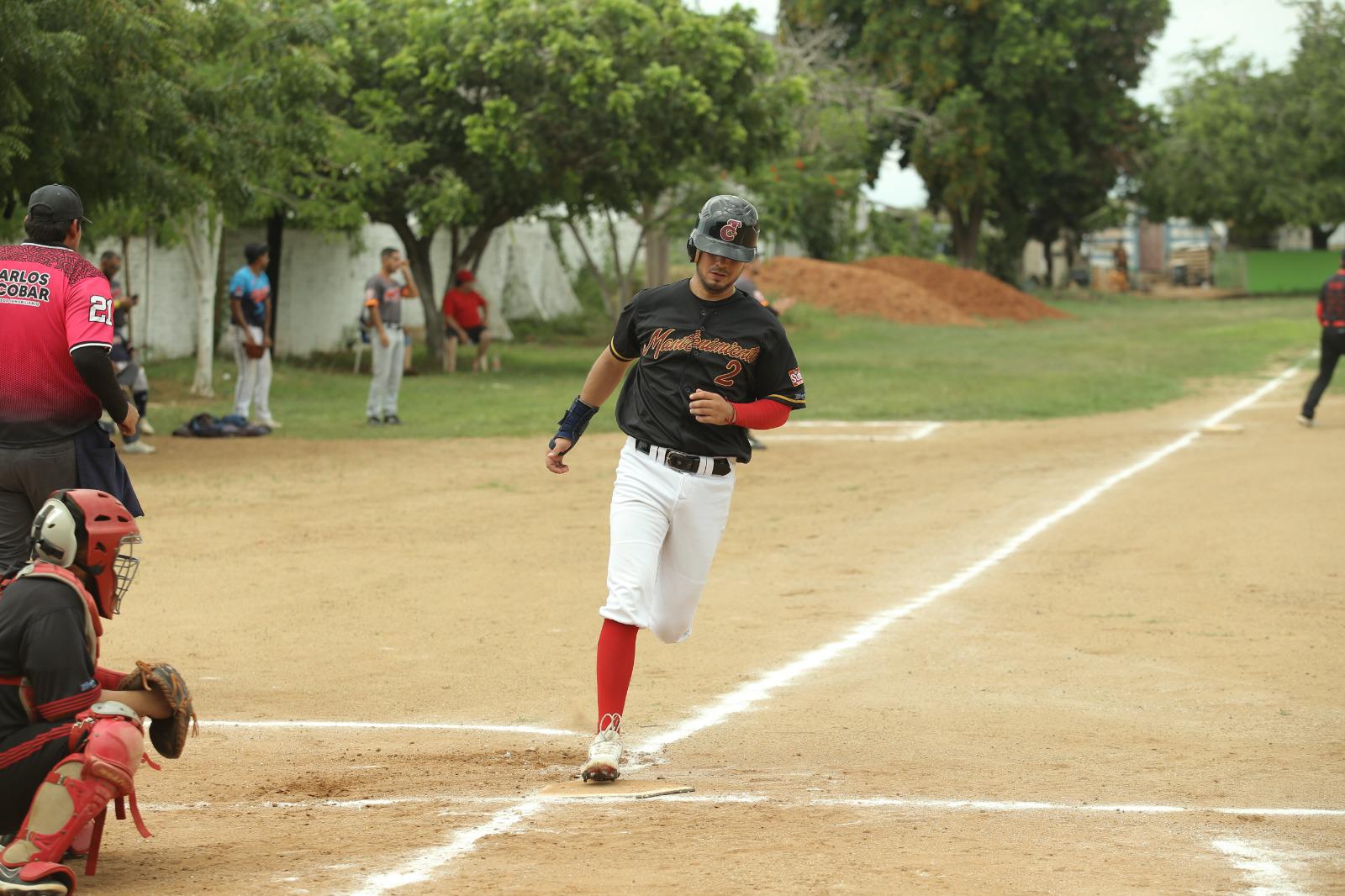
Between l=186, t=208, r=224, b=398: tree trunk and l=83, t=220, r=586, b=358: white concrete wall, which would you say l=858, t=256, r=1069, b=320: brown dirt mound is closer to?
l=83, t=220, r=586, b=358: white concrete wall

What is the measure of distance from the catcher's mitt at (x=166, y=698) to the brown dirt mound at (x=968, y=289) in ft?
147

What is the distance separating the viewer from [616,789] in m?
5.67

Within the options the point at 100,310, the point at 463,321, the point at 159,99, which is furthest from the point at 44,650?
the point at 463,321

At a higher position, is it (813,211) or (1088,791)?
(813,211)

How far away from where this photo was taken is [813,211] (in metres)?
53.3

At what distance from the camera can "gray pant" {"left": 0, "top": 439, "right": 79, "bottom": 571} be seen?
6.38 meters

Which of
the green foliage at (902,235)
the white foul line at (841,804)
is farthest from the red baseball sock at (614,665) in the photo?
the green foliage at (902,235)

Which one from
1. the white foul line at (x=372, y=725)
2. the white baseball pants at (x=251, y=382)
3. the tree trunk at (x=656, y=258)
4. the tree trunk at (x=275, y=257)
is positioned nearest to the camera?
the white foul line at (x=372, y=725)

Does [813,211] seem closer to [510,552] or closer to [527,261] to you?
[527,261]

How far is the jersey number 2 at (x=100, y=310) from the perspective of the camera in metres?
6.31

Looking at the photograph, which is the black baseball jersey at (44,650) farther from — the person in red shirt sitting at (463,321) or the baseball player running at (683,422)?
the person in red shirt sitting at (463,321)

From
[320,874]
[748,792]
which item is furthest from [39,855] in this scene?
[748,792]

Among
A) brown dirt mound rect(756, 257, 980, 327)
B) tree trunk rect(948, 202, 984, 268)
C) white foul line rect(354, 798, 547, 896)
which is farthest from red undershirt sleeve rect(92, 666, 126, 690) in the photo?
tree trunk rect(948, 202, 984, 268)

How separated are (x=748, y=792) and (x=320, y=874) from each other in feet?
5.50
